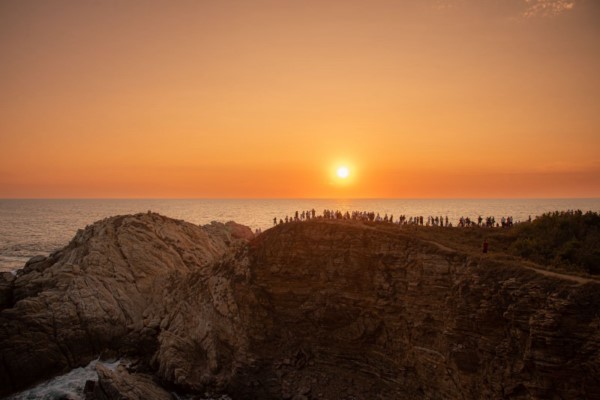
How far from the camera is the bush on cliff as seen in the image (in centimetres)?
2548

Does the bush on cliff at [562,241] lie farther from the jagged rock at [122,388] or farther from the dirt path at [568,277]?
the jagged rock at [122,388]

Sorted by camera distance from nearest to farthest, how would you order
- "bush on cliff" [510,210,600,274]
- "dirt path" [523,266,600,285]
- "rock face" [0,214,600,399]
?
"dirt path" [523,266,600,285], "rock face" [0,214,600,399], "bush on cliff" [510,210,600,274]

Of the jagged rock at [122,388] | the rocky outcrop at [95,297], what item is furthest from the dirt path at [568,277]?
the jagged rock at [122,388]

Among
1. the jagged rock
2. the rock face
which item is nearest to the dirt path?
the rock face

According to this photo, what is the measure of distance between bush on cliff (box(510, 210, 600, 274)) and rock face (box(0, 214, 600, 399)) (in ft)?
21.1

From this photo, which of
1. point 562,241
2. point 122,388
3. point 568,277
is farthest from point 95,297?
point 562,241

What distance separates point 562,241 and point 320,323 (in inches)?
719

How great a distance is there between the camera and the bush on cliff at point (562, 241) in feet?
83.6

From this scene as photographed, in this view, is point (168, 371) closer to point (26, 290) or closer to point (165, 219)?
point (26, 290)

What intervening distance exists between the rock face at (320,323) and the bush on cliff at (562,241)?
21.1 ft

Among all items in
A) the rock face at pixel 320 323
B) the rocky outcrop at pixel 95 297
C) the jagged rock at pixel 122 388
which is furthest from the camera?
the rocky outcrop at pixel 95 297

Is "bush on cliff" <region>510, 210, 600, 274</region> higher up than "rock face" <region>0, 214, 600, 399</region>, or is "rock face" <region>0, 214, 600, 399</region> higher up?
"bush on cliff" <region>510, 210, 600, 274</region>

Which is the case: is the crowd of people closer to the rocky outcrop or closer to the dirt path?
the rocky outcrop

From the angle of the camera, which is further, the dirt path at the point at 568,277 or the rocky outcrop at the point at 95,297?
the rocky outcrop at the point at 95,297
